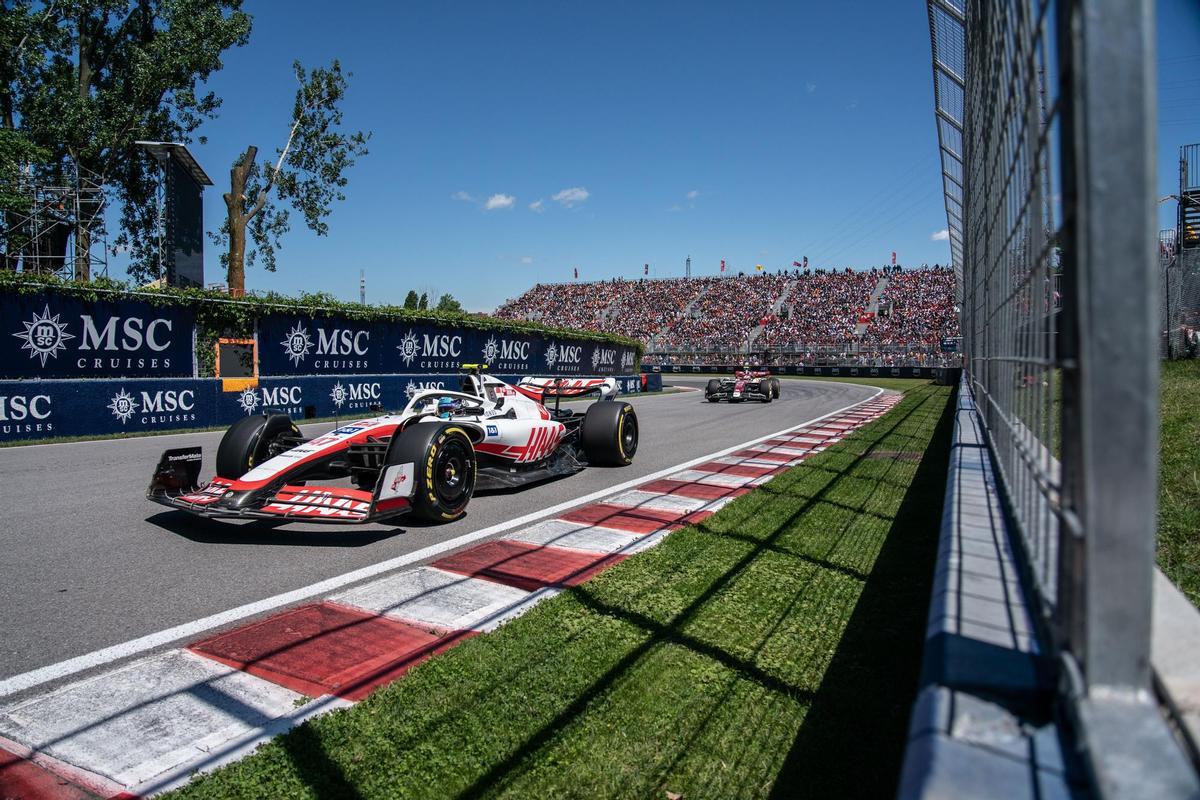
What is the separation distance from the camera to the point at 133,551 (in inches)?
182

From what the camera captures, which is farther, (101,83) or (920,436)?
(101,83)

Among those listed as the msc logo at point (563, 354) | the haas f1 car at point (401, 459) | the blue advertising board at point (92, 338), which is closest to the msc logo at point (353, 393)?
the blue advertising board at point (92, 338)

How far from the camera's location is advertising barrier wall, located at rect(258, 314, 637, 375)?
48.0ft

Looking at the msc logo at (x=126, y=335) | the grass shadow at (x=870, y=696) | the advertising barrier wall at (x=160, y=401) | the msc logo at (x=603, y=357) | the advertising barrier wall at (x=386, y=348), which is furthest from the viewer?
the msc logo at (x=603, y=357)

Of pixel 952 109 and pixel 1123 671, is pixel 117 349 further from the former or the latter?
pixel 1123 671

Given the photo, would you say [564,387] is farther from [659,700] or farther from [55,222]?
[55,222]

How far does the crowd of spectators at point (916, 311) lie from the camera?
1715 inches

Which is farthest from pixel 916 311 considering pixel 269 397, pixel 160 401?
pixel 160 401

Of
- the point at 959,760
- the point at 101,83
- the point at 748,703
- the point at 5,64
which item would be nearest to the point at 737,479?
the point at 748,703

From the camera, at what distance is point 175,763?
2.32m

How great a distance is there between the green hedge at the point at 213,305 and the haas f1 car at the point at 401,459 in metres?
7.09

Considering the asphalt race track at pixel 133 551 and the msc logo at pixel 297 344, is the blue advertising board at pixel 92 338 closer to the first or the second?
the msc logo at pixel 297 344

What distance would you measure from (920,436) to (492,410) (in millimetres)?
6839

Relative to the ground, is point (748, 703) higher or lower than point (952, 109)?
lower
